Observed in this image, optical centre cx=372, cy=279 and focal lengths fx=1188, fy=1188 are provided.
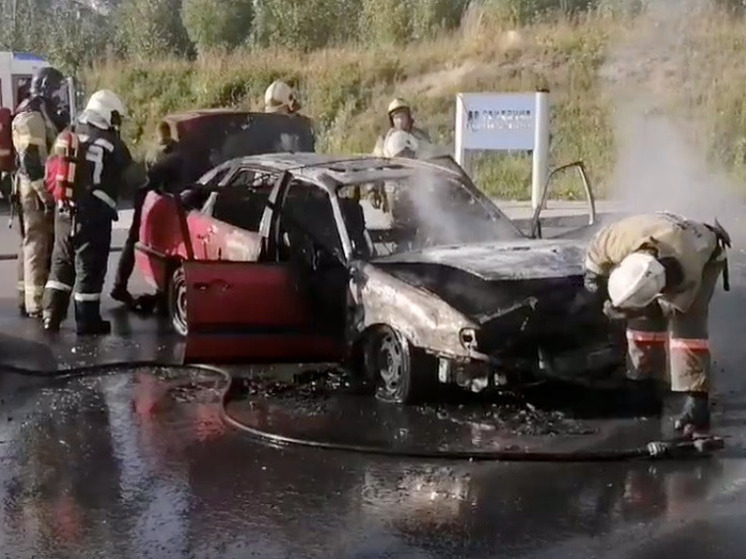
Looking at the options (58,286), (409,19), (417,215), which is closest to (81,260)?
(58,286)

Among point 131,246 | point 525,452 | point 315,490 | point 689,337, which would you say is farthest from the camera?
point 131,246

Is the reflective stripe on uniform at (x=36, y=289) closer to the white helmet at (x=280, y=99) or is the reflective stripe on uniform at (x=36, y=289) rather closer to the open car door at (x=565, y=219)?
the white helmet at (x=280, y=99)

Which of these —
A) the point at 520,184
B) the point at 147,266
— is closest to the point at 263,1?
the point at 520,184

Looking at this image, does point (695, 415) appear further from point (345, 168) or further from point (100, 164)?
point (100, 164)

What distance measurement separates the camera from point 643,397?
7051mm

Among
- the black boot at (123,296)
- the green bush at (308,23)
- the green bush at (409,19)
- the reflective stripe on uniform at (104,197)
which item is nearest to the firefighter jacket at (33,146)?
the reflective stripe on uniform at (104,197)

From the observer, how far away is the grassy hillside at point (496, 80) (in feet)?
68.1

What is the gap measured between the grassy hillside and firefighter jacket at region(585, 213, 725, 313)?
1357 cm

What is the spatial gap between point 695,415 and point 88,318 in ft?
15.7

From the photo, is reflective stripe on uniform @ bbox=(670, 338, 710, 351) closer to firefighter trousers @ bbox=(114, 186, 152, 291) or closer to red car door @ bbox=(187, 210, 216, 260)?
red car door @ bbox=(187, 210, 216, 260)

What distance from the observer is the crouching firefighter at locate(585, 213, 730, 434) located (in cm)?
592

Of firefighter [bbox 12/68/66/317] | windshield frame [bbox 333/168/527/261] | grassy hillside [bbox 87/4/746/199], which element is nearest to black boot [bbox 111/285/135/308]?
firefighter [bbox 12/68/66/317]

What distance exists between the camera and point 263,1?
122ft

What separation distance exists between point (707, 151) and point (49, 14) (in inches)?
1258
